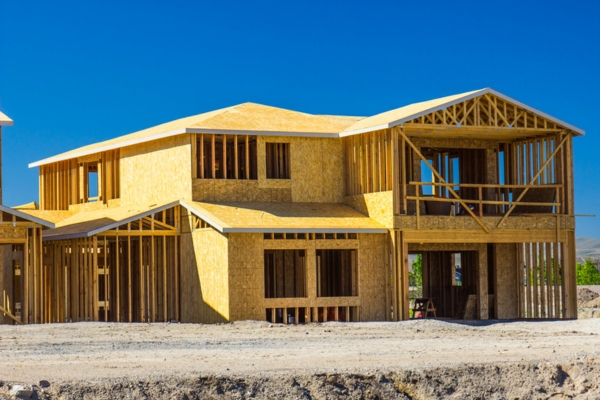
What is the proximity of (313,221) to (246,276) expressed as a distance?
94.9 inches

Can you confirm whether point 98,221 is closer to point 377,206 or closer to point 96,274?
point 96,274

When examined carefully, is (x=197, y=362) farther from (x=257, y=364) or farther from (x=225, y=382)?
(x=225, y=382)

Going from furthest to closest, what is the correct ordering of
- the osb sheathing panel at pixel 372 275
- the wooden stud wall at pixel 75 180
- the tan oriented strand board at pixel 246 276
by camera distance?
the wooden stud wall at pixel 75 180 < the osb sheathing panel at pixel 372 275 < the tan oriented strand board at pixel 246 276

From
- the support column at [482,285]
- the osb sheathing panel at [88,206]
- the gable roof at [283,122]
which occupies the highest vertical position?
the gable roof at [283,122]

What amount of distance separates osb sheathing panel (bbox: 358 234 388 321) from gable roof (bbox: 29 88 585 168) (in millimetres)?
3072

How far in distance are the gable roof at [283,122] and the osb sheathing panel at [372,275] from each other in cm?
307

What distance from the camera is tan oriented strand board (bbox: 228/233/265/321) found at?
92.2ft

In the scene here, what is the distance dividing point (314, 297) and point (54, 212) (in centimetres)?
1141

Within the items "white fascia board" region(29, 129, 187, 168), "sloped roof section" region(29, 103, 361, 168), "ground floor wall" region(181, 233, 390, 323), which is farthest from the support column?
"white fascia board" region(29, 129, 187, 168)

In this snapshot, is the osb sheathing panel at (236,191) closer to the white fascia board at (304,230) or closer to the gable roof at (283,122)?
the gable roof at (283,122)

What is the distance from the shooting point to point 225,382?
1608 centimetres

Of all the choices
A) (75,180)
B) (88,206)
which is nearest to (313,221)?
(88,206)

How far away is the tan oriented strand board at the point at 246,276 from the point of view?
2811cm

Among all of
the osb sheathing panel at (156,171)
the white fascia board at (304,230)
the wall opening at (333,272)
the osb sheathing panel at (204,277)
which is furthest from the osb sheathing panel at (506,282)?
the osb sheathing panel at (156,171)
